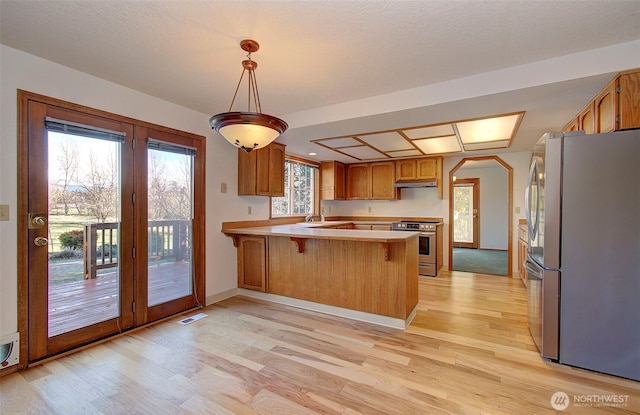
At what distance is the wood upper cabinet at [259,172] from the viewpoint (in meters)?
3.89

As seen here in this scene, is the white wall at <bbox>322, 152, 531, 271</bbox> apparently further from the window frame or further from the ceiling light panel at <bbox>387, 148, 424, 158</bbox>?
the ceiling light panel at <bbox>387, 148, 424, 158</bbox>

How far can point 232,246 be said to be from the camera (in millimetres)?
3924

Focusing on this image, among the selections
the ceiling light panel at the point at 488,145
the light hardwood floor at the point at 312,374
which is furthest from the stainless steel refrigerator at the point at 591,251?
the ceiling light panel at the point at 488,145

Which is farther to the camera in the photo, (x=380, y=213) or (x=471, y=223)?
(x=471, y=223)

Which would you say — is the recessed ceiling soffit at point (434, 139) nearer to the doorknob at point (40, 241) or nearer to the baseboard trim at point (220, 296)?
the baseboard trim at point (220, 296)

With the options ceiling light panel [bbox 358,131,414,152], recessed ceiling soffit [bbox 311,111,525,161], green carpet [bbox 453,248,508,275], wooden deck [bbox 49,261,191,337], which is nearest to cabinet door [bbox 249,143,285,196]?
recessed ceiling soffit [bbox 311,111,525,161]

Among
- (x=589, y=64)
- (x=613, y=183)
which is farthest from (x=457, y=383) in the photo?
(x=589, y=64)

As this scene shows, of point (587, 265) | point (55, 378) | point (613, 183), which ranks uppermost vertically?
point (613, 183)

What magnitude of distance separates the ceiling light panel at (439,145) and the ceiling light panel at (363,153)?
31.1 inches

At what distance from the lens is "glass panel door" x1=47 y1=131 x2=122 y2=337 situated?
234cm

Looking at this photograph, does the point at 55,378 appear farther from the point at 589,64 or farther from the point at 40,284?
the point at 589,64

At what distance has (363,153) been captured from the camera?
16.9 feet

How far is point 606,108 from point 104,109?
4264 millimetres

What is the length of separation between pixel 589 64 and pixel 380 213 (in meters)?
4.40
